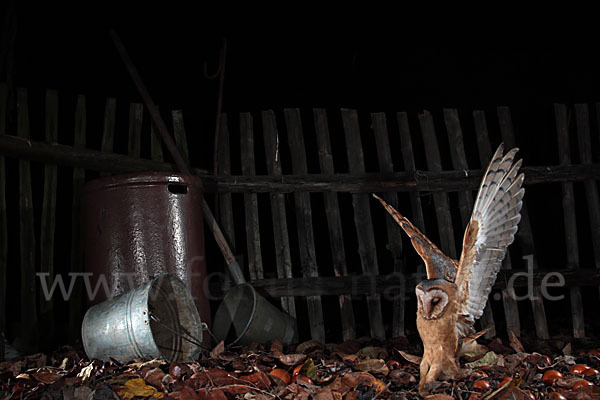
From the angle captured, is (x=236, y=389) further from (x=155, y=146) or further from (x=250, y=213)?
(x=155, y=146)

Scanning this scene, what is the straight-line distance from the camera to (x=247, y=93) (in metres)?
4.73

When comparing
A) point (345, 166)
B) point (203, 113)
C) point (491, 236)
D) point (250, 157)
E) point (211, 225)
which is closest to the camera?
point (491, 236)

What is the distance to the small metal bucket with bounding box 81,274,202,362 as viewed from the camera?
2.67 metres

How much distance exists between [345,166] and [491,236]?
293 cm

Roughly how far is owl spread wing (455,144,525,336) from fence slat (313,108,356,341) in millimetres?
1558

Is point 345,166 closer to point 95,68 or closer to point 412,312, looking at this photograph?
point 412,312

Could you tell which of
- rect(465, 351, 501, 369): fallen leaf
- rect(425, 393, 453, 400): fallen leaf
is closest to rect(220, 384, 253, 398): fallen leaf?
rect(425, 393, 453, 400): fallen leaf

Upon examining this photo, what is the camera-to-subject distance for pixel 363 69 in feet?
15.7

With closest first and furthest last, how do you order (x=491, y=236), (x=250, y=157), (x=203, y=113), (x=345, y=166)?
1. (x=491, y=236)
2. (x=250, y=157)
3. (x=203, y=113)
4. (x=345, y=166)

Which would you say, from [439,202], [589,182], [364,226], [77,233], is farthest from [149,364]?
[589,182]

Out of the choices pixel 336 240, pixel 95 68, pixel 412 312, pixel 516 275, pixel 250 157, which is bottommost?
pixel 412 312

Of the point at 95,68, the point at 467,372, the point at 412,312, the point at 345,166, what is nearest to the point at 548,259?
the point at 412,312

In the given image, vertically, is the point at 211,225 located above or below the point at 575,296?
above

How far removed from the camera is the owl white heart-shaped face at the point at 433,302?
2.33 m
